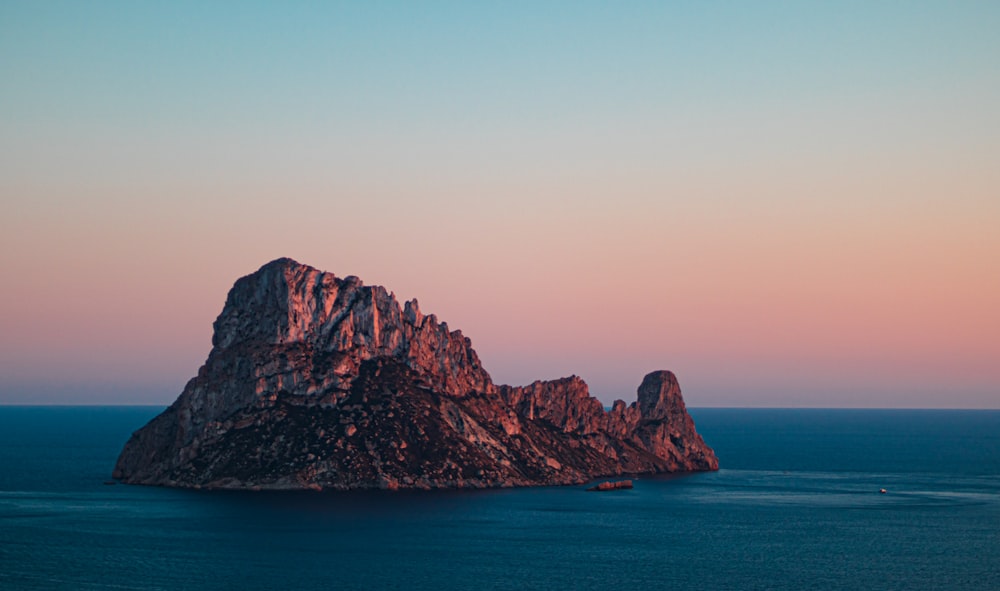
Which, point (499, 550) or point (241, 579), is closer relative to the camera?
point (241, 579)

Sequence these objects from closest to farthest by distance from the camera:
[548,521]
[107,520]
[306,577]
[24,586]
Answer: [24,586] → [306,577] → [107,520] → [548,521]

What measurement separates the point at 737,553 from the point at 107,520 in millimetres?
101516

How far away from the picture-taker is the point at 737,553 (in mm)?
154625

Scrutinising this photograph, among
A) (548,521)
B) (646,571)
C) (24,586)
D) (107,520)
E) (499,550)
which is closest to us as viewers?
(24,586)

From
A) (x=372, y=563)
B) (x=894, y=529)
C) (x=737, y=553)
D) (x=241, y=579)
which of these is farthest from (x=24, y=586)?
(x=894, y=529)

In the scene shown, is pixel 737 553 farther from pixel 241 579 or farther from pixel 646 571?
pixel 241 579

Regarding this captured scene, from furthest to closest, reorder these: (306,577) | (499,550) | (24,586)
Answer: (499,550) → (306,577) → (24,586)

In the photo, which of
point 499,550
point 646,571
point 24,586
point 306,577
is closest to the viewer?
point 24,586

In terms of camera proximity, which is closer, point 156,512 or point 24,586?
point 24,586

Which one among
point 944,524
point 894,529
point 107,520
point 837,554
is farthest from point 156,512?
point 944,524

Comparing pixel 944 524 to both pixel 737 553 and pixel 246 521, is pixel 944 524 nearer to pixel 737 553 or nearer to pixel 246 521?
pixel 737 553

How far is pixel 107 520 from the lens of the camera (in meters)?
170

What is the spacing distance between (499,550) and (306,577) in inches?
1287

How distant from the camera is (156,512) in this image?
7047 inches
